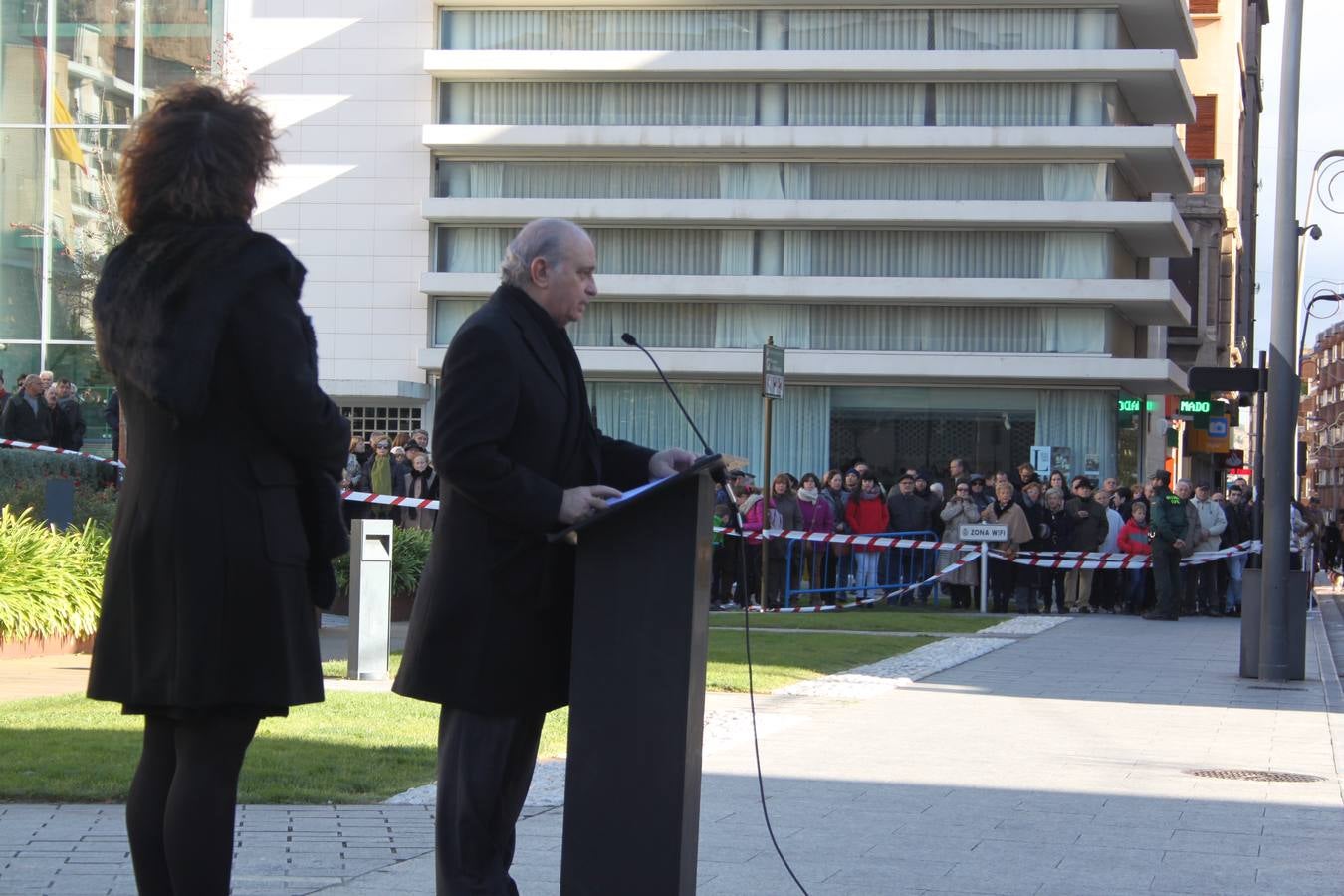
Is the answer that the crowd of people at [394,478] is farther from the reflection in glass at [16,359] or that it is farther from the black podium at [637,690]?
the black podium at [637,690]

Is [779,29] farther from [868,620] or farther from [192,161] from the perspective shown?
[192,161]

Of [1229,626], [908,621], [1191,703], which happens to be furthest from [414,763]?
[1229,626]

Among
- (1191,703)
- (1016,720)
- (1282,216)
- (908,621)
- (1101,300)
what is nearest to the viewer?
(1016,720)

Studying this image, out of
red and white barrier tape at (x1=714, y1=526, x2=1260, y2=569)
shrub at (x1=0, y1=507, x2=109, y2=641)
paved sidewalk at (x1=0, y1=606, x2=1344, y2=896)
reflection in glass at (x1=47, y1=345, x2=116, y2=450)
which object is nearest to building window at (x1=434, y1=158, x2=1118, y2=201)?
reflection in glass at (x1=47, y1=345, x2=116, y2=450)

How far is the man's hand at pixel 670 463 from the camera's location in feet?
16.4

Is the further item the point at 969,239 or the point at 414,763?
the point at 969,239

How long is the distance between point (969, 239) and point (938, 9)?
5661 millimetres

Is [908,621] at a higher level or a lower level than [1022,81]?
lower

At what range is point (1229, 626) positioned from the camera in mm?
23406

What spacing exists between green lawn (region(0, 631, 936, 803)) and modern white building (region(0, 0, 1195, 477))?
33.8 m

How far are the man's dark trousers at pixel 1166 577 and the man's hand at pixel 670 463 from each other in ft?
66.7

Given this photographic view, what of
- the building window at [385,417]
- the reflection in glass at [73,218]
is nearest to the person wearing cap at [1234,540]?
the reflection in glass at [73,218]

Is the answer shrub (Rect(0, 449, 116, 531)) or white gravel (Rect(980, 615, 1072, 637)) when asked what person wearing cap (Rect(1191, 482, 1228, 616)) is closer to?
white gravel (Rect(980, 615, 1072, 637))

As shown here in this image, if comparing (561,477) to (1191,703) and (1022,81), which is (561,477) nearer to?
(1191,703)
